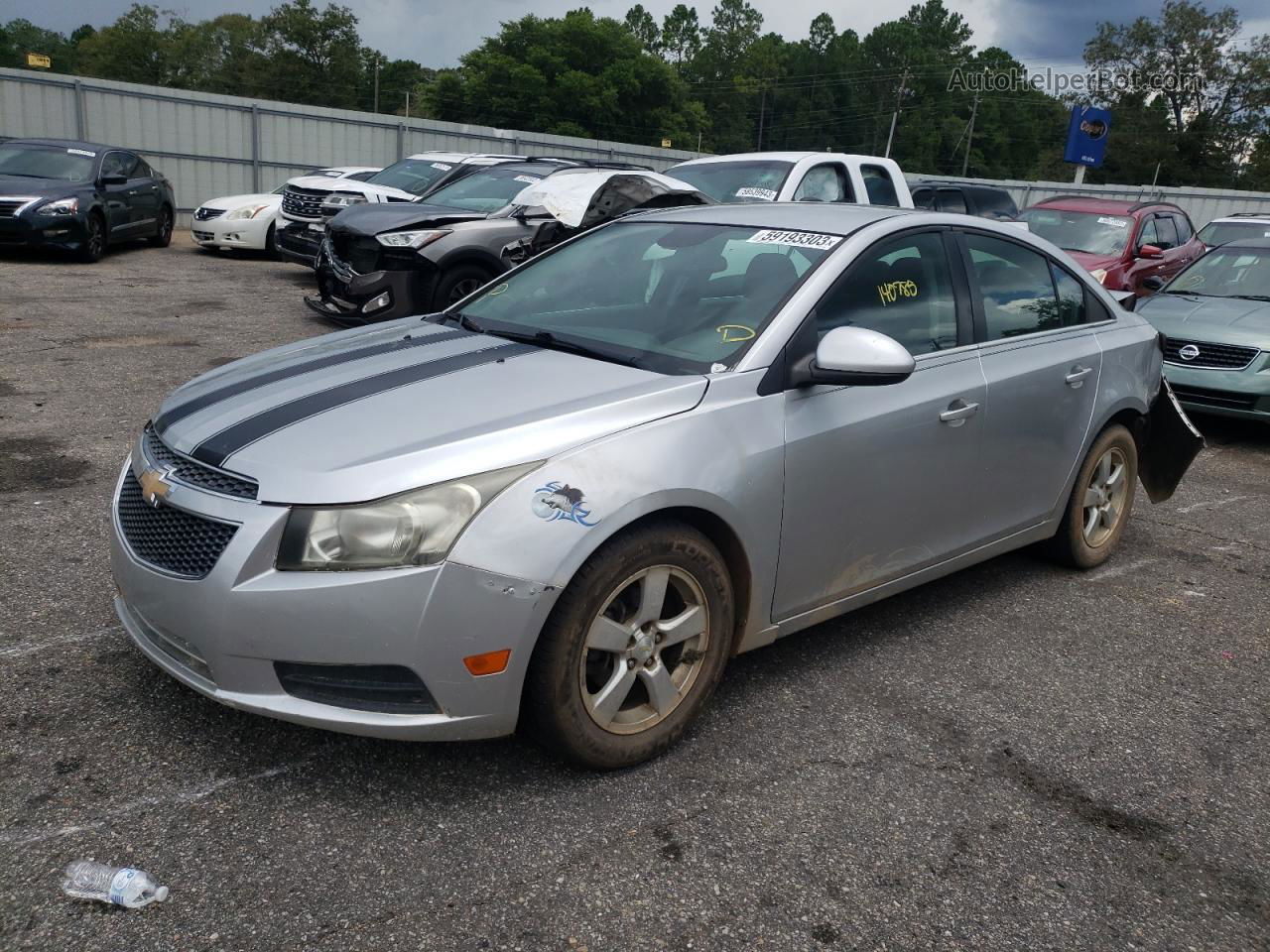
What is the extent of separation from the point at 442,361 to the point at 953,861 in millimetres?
2099

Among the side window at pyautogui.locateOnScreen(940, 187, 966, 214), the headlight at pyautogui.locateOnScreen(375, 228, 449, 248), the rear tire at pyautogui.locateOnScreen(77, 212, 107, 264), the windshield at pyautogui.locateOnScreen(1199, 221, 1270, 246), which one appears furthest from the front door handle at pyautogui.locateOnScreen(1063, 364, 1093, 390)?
the rear tire at pyautogui.locateOnScreen(77, 212, 107, 264)

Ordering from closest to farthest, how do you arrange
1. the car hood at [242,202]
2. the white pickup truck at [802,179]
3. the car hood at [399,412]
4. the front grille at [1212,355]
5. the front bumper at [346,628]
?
the front bumper at [346,628], the car hood at [399,412], the front grille at [1212,355], the white pickup truck at [802,179], the car hood at [242,202]

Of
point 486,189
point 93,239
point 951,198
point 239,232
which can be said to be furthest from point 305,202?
point 951,198

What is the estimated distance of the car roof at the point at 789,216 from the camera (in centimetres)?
382

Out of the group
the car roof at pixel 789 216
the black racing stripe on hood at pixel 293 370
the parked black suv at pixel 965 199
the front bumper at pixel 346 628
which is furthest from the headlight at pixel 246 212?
the front bumper at pixel 346 628

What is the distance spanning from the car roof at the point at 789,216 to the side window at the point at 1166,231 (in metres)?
10.6

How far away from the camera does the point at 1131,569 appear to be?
5082mm

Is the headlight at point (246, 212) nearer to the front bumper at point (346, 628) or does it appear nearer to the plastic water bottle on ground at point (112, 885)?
the front bumper at point (346, 628)

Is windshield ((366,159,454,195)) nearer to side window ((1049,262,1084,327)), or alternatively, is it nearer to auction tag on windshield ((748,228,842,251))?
side window ((1049,262,1084,327))

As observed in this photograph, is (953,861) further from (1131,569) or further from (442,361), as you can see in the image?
(1131,569)

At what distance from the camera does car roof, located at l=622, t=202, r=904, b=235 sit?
3.82 metres

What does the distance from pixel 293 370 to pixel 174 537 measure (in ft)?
2.77

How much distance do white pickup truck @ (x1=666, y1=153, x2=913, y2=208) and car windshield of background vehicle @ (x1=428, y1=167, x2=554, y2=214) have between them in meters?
1.74

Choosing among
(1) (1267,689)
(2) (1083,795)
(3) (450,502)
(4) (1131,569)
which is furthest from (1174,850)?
(4) (1131,569)
